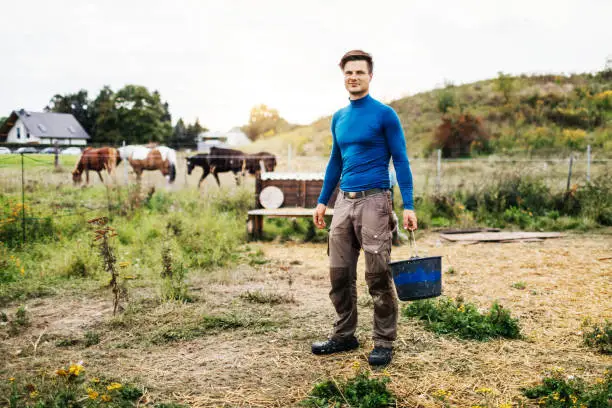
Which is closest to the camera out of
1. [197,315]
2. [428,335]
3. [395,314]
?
[395,314]

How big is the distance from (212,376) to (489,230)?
7690 mm

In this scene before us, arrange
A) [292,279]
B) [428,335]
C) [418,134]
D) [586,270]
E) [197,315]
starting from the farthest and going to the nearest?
[418,134]
[586,270]
[292,279]
[197,315]
[428,335]

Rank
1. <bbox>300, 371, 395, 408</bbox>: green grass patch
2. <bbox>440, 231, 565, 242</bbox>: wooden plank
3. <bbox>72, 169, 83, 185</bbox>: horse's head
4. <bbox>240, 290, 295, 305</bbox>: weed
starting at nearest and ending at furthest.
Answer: <bbox>300, 371, 395, 408</bbox>: green grass patch, <bbox>240, 290, 295, 305</bbox>: weed, <bbox>440, 231, 565, 242</bbox>: wooden plank, <bbox>72, 169, 83, 185</bbox>: horse's head

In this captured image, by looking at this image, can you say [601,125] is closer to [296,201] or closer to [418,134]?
[418,134]

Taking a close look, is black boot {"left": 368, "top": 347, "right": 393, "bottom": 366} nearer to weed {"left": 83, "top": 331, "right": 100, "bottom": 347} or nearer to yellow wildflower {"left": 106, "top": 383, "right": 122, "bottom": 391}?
yellow wildflower {"left": 106, "top": 383, "right": 122, "bottom": 391}

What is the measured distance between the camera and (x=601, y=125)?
24328 mm

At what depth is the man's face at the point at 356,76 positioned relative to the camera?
334 centimetres

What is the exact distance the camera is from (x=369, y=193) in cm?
338

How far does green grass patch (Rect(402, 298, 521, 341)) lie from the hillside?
1824 cm

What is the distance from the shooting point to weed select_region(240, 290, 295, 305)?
4.93 meters

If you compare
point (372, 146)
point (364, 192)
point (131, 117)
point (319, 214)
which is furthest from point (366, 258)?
point (131, 117)

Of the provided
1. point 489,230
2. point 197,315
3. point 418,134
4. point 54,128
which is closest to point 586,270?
point 489,230

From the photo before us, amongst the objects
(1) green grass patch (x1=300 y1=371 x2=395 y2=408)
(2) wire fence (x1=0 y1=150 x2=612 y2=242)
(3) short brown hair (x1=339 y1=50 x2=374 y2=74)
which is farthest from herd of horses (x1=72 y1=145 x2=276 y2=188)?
(1) green grass patch (x1=300 y1=371 x2=395 y2=408)

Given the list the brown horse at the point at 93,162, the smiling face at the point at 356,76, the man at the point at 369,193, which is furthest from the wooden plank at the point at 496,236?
the brown horse at the point at 93,162
